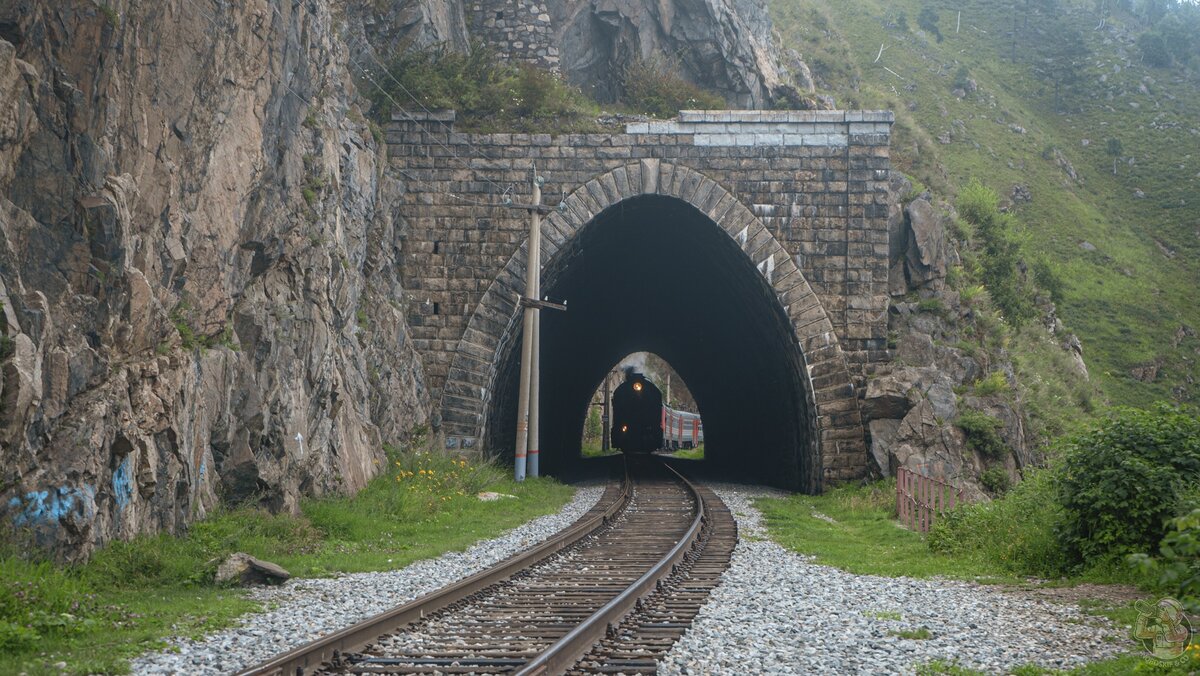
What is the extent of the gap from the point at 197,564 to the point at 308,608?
1.69m

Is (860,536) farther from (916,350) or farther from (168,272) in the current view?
(168,272)

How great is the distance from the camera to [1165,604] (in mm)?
6789

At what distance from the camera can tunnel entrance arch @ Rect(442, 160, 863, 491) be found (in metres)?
23.5

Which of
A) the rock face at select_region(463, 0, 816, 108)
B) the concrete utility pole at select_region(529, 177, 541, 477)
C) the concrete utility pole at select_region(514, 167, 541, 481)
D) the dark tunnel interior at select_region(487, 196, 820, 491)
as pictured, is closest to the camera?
the concrete utility pole at select_region(514, 167, 541, 481)

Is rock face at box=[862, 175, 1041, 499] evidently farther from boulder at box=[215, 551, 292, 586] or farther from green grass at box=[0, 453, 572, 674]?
boulder at box=[215, 551, 292, 586]

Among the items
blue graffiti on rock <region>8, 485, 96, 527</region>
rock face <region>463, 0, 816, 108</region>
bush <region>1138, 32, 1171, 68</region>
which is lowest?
blue graffiti on rock <region>8, 485, 96, 527</region>

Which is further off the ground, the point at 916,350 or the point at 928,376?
the point at 916,350

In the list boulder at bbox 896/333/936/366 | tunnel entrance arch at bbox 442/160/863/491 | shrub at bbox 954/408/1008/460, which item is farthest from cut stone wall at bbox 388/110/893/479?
shrub at bbox 954/408/1008/460

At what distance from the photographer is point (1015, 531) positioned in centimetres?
1162

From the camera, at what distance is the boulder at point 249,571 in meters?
9.52

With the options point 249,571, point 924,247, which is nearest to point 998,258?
point 924,247

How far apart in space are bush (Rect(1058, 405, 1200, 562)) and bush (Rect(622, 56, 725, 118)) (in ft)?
56.0

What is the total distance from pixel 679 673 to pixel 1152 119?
6969 centimetres

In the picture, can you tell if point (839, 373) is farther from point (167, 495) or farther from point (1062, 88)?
point (1062, 88)
